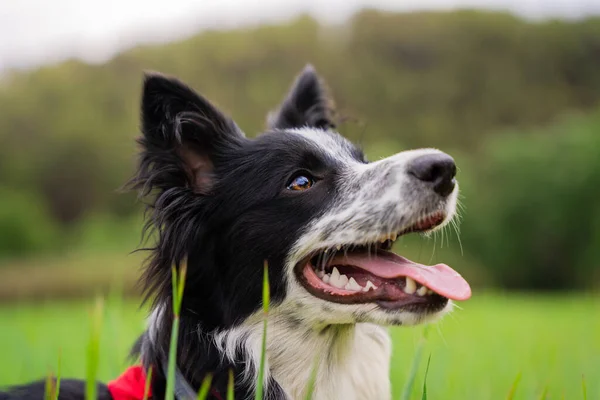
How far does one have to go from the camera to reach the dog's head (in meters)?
2.74

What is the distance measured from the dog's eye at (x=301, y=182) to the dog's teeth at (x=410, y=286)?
2.36 ft

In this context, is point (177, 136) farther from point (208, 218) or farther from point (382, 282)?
point (382, 282)

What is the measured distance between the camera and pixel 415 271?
2.68 metres

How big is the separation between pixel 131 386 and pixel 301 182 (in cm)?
123

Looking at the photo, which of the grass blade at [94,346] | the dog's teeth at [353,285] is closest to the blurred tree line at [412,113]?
the dog's teeth at [353,285]

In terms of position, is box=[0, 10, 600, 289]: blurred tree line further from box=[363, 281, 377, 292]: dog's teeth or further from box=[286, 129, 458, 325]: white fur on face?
box=[363, 281, 377, 292]: dog's teeth

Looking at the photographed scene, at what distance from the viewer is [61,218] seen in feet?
153

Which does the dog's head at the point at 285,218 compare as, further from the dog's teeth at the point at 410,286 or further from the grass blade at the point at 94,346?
the grass blade at the point at 94,346

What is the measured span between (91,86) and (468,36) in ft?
127

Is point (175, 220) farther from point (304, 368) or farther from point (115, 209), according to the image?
point (115, 209)

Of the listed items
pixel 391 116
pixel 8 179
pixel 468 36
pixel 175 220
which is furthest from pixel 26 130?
pixel 175 220

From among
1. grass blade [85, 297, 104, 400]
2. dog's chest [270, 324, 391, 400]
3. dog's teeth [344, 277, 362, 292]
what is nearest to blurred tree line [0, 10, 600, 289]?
dog's chest [270, 324, 391, 400]

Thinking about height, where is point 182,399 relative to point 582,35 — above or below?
below

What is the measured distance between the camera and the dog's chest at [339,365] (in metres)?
2.96
